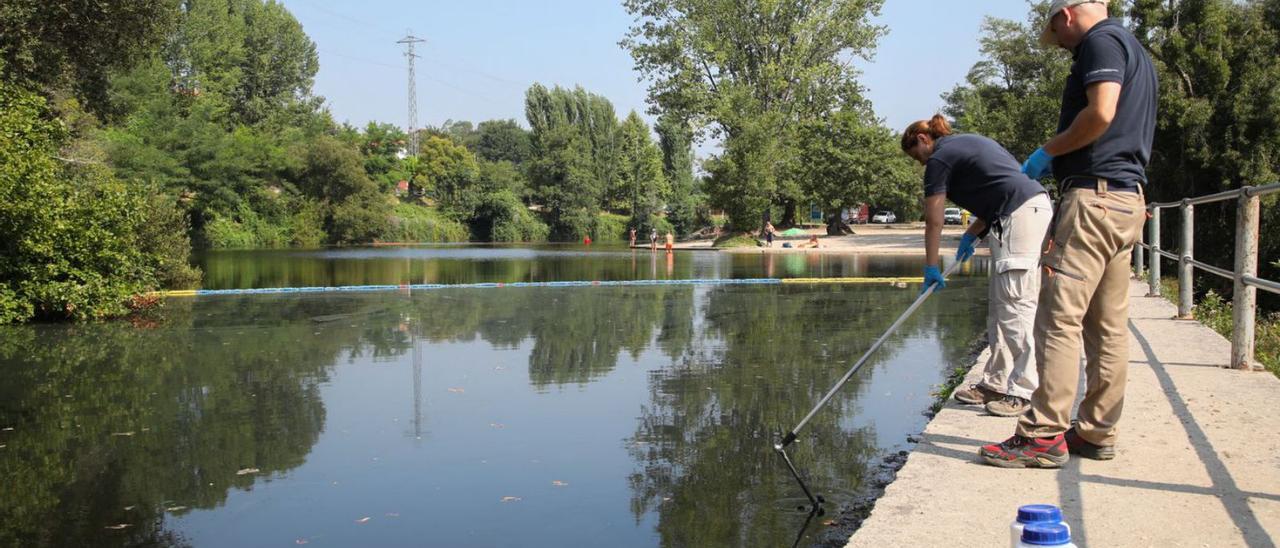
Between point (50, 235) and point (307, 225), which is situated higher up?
point (307, 225)

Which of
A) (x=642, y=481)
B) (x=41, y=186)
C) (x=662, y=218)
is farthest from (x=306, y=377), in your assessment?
(x=662, y=218)

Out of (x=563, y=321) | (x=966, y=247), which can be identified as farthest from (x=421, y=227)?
(x=966, y=247)

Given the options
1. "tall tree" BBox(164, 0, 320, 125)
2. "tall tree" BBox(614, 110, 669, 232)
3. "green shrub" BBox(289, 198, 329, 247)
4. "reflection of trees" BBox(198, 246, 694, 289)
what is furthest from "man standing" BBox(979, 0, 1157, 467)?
"tall tree" BBox(614, 110, 669, 232)

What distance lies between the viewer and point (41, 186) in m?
11.2

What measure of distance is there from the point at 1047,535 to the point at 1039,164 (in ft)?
8.48

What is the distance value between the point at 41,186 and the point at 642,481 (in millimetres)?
9494

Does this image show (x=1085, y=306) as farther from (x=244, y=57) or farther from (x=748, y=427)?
(x=244, y=57)

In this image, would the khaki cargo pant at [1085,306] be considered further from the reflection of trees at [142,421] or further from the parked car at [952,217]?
the parked car at [952,217]

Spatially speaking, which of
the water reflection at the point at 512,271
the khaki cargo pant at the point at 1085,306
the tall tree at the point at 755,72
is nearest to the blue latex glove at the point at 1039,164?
the khaki cargo pant at the point at 1085,306

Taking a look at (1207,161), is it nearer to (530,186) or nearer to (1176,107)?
(1176,107)

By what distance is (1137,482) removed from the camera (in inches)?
142

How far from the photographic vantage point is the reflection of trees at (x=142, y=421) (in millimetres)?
4289

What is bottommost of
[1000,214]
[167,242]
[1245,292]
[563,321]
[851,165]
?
[563,321]

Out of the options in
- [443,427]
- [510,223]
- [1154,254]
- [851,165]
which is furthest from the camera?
[510,223]
